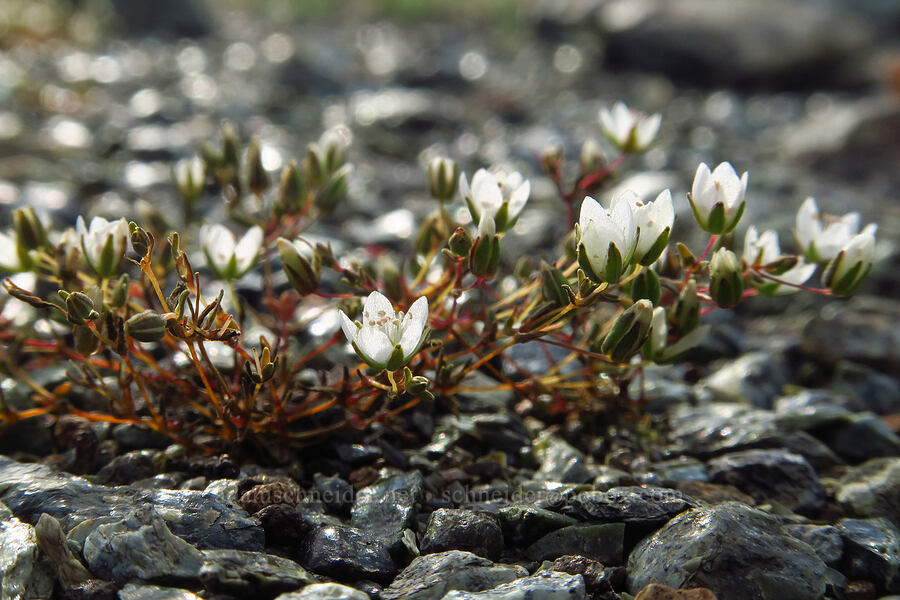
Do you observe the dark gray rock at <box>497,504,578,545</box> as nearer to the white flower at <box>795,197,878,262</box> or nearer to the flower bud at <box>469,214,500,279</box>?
the flower bud at <box>469,214,500,279</box>

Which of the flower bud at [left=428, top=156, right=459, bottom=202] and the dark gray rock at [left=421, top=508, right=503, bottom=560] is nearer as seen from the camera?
the dark gray rock at [left=421, top=508, right=503, bottom=560]

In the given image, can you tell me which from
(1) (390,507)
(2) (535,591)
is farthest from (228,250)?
(2) (535,591)

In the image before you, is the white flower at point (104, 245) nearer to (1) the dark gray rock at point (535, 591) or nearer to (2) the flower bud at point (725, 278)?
(1) the dark gray rock at point (535, 591)

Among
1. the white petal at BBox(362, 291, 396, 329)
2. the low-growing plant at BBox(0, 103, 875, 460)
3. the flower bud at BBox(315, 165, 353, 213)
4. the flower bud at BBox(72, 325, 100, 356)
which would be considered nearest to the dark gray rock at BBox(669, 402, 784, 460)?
the low-growing plant at BBox(0, 103, 875, 460)

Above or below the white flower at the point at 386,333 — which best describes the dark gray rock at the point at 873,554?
below

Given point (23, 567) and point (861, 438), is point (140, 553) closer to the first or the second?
point (23, 567)

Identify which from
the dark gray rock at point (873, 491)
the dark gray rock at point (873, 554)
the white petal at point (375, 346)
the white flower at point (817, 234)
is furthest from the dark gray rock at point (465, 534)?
the white flower at point (817, 234)

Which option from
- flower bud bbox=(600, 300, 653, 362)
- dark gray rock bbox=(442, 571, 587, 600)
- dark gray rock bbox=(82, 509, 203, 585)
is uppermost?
flower bud bbox=(600, 300, 653, 362)
